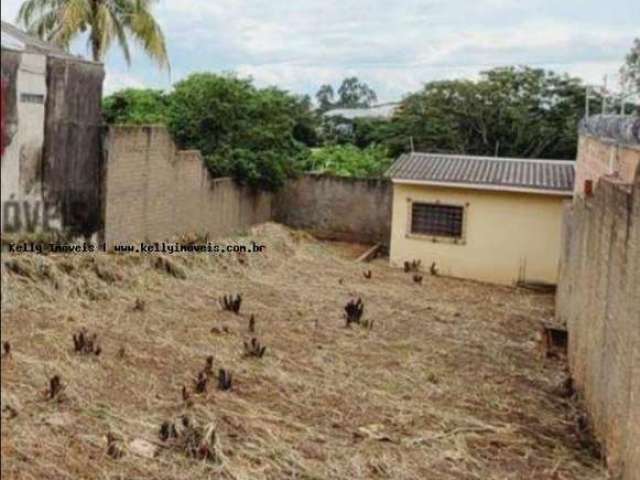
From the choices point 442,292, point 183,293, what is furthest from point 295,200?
point 183,293

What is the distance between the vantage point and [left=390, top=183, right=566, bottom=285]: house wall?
14664 mm

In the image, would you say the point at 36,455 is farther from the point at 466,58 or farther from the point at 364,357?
the point at 466,58

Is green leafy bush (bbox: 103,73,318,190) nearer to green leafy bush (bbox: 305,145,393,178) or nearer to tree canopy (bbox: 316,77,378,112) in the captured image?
green leafy bush (bbox: 305,145,393,178)

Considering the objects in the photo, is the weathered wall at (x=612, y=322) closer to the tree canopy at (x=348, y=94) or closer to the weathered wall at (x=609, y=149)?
the weathered wall at (x=609, y=149)

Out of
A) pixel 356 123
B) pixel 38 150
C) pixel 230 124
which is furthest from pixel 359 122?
pixel 38 150

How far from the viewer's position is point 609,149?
30.5ft

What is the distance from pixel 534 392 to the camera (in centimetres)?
753

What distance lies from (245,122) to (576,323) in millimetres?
9737

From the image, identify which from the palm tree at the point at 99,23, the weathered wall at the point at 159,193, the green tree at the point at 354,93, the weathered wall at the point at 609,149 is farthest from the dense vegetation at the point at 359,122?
the green tree at the point at 354,93

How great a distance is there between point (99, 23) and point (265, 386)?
41.2ft

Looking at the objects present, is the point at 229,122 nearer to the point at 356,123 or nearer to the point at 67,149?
the point at 67,149

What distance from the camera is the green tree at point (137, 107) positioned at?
16.7 m

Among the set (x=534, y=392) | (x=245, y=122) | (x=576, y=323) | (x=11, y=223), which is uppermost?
(x=245, y=122)

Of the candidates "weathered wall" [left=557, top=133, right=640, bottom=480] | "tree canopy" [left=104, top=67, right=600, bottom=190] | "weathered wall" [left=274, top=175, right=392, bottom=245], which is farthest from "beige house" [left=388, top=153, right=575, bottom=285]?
"weathered wall" [left=557, top=133, right=640, bottom=480]
